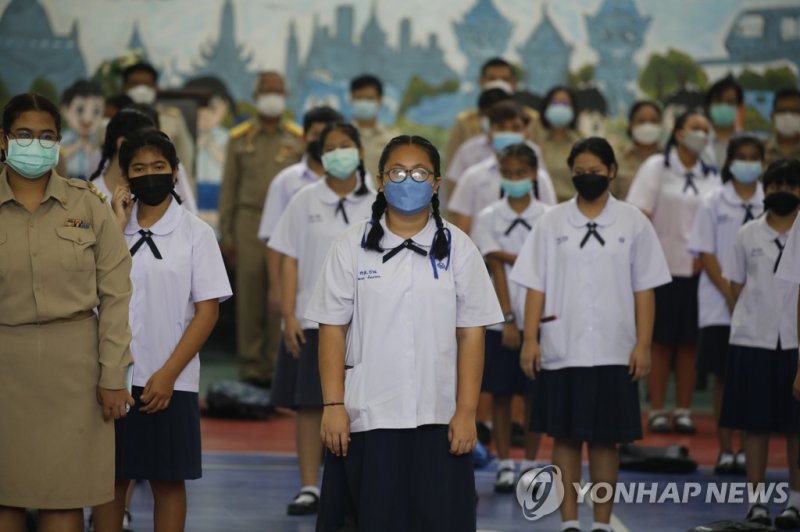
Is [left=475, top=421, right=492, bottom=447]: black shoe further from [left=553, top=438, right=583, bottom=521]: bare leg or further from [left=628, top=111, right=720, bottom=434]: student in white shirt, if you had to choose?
[left=553, top=438, right=583, bottom=521]: bare leg

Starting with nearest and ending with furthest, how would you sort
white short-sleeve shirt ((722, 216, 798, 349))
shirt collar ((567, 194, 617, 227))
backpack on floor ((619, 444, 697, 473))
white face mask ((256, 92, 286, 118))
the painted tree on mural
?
shirt collar ((567, 194, 617, 227)) < white short-sleeve shirt ((722, 216, 798, 349)) < backpack on floor ((619, 444, 697, 473)) < white face mask ((256, 92, 286, 118)) < the painted tree on mural

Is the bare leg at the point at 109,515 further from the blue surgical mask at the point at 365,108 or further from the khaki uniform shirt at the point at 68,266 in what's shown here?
the blue surgical mask at the point at 365,108

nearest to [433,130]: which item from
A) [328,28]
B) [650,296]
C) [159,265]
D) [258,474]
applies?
[328,28]

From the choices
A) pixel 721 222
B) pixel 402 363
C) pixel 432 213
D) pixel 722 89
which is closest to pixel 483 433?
pixel 721 222

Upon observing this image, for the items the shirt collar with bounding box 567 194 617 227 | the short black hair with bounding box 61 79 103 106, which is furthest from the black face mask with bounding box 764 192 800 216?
the short black hair with bounding box 61 79 103 106

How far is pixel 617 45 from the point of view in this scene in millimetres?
13461

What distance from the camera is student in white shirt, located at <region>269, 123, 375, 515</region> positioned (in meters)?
7.23

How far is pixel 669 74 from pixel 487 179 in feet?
17.0

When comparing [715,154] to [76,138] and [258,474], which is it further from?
[76,138]

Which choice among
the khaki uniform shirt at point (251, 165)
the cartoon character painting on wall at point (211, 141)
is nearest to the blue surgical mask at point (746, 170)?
the khaki uniform shirt at point (251, 165)

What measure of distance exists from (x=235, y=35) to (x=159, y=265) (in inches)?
313

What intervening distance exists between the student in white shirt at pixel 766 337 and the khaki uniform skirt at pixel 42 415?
3.50m

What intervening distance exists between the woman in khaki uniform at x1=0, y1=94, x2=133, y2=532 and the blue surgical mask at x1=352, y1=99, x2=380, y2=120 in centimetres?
516

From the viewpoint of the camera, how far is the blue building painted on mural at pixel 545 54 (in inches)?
529
